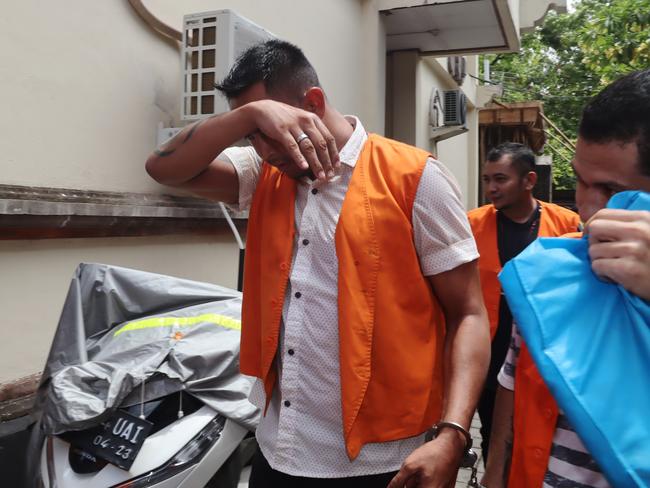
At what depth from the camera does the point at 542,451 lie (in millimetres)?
1280

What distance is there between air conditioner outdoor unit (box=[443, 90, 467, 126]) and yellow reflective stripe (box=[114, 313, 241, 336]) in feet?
23.8

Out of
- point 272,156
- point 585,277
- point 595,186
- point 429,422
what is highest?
point 272,156

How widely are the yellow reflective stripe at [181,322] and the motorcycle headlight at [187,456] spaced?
386mm

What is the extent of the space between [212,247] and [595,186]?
3250 mm

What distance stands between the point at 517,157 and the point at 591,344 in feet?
11.5

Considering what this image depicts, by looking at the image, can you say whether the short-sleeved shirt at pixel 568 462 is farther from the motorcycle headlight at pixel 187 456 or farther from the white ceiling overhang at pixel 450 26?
the white ceiling overhang at pixel 450 26

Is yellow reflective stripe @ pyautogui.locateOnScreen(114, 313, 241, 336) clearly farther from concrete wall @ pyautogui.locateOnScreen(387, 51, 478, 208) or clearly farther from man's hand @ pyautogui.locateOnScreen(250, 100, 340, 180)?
concrete wall @ pyautogui.locateOnScreen(387, 51, 478, 208)

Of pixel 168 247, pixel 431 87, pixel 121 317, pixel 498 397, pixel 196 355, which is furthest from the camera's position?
pixel 431 87

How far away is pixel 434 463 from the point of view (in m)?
1.45

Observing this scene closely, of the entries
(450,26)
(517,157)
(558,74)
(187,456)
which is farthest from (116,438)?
(558,74)

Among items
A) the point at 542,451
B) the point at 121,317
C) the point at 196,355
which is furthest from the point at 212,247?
the point at 542,451

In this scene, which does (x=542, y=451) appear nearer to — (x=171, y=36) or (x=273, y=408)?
(x=273, y=408)

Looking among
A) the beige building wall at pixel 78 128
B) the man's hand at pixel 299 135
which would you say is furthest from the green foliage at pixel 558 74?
the man's hand at pixel 299 135

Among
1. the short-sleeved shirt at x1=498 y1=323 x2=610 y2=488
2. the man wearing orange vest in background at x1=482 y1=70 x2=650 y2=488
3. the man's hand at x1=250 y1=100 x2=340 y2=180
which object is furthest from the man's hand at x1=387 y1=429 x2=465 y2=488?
the man's hand at x1=250 y1=100 x2=340 y2=180
